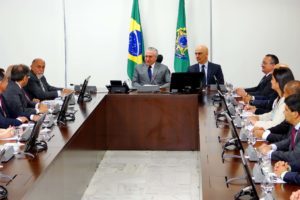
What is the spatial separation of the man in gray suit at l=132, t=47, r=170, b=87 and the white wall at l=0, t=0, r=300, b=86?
60.4 inches

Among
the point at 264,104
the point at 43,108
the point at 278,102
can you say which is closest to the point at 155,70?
the point at 264,104

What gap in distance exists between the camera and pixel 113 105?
23.1ft

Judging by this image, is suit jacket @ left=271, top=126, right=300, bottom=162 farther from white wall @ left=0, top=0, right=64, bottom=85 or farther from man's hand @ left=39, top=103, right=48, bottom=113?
white wall @ left=0, top=0, right=64, bottom=85

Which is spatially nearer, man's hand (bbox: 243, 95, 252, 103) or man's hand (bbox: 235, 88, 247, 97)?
man's hand (bbox: 243, 95, 252, 103)

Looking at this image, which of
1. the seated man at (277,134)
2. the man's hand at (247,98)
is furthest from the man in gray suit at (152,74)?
the seated man at (277,134)

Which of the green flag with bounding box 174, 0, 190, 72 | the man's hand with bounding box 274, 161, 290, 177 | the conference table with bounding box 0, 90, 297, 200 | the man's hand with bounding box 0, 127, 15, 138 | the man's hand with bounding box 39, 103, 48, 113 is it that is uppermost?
the green flag with bounding box 174, 0, 190, 72

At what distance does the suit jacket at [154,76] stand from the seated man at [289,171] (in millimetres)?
4183

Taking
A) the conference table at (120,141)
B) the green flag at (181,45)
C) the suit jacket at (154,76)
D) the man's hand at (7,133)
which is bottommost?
the conference table at (120,141)

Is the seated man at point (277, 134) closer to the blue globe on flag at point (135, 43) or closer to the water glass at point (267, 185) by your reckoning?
the water glass at point (267, 185)

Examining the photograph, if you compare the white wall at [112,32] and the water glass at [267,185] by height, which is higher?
the white wall at [112,32]

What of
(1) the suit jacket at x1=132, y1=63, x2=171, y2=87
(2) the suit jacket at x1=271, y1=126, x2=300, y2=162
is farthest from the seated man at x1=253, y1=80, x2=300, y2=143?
(1) the suit jacket at x1=132, y1=63, x2=171, y2=87

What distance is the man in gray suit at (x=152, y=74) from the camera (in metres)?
7.62

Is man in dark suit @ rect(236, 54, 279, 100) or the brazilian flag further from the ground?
the brazilian flag

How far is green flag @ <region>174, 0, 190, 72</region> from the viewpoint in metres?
8.80
